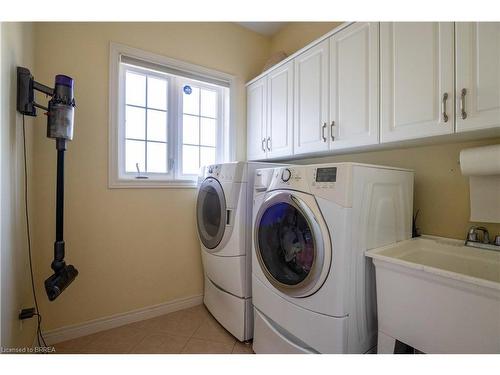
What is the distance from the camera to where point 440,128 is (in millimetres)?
1084

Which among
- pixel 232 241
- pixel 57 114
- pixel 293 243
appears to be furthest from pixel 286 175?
pixel 57 114

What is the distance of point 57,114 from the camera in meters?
1.30

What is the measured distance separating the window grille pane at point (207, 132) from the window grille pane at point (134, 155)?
55 centimetres

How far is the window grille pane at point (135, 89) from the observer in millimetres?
1948

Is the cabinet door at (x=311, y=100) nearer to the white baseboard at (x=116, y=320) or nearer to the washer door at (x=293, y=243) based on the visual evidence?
the washer door at (x=293, y=243)

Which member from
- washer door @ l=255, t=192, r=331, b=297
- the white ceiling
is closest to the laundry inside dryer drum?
washer door @ l=255, t=192, r=331, b=297

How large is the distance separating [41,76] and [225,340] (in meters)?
2.21

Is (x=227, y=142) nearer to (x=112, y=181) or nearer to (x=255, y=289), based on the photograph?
(x=112, y=181)

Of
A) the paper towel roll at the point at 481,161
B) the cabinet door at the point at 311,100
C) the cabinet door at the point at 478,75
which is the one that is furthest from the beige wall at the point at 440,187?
the cabinet door at the point at 311,100

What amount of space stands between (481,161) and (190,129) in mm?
2037

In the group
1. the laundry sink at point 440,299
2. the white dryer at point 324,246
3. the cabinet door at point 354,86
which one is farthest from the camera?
the cabinet door at point 354,86

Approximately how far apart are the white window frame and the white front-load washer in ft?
1.47

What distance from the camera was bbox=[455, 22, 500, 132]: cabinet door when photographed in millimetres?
926

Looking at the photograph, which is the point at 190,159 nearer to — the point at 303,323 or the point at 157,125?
the point at 157,125
